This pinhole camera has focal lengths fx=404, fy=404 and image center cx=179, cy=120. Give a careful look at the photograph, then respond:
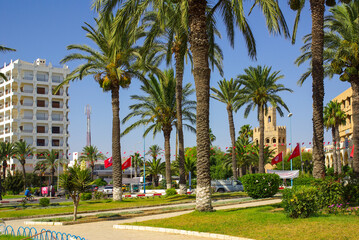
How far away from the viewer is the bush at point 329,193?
49.4ft

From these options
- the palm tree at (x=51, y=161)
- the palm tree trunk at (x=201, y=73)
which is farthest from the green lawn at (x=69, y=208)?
the palm tree at (x=51, y=161)

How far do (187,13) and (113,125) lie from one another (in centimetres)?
1351

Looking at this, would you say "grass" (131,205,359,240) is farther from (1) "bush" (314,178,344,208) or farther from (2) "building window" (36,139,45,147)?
(2) "building window" (36,139,45,147)

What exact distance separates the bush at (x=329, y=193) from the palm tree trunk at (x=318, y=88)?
1.86 m

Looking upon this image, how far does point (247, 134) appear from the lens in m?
97.3

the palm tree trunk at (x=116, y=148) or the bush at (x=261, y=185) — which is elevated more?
the palm tree trunk at (x=116, y=148)

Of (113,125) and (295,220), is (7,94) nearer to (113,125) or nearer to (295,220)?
(113,125)

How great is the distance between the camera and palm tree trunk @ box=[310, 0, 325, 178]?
57.4 ft

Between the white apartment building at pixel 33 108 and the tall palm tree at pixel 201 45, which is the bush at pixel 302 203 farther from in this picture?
the white apartment building at pixel 33 108

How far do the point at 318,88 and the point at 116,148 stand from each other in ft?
49.4

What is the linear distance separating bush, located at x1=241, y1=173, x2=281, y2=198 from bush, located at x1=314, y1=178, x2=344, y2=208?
9124mm

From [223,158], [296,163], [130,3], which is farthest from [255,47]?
[296,163]

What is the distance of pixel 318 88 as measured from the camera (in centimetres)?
1803

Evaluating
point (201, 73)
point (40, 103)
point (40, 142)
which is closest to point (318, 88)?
point (201, 73)
